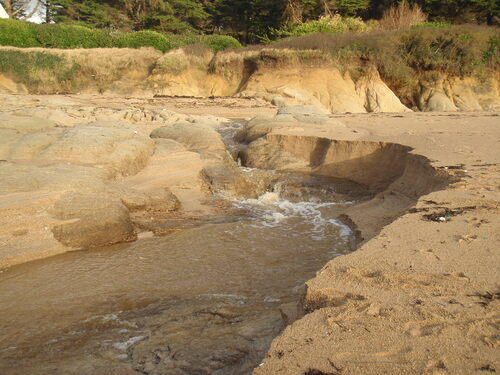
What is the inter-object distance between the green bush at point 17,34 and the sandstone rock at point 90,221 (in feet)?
50.8

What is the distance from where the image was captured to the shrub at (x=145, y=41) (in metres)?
18.0

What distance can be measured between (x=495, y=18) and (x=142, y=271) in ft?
75.5

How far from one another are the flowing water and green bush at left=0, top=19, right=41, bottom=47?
15.9 m

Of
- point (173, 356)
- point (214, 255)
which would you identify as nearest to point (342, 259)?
point (173, 356)

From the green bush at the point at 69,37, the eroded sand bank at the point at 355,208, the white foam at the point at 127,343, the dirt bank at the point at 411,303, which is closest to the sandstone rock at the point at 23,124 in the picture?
the eroded sand bank at the point at 355,208

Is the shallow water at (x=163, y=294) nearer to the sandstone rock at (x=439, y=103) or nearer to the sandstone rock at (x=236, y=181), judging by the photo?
the sandstone rock at (x=236, y=181)

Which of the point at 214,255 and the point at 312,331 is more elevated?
the point at 312,331

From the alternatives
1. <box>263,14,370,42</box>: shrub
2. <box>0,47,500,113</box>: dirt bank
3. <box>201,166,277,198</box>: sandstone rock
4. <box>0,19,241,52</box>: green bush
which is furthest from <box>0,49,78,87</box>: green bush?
<box>201,166,277,198</box>: sandstone rock

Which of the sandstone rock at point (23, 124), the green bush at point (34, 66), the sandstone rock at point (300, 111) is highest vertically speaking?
the green bush at point (34, 66)

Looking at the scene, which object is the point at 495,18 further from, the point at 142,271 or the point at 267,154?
the point at 142,271

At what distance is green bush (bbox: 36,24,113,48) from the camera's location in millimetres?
17688

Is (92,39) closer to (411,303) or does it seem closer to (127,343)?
(127,343)

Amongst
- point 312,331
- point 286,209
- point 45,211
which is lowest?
point 286,209

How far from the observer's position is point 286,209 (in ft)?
18.7
